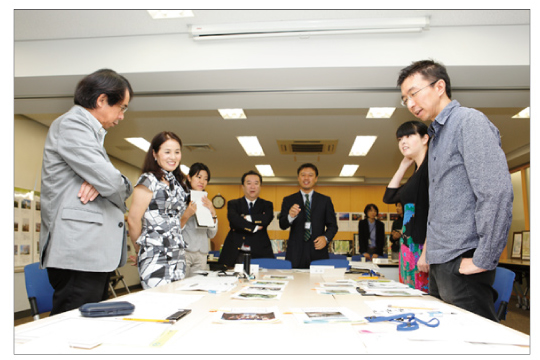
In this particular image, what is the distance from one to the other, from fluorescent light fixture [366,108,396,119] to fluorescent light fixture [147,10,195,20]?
9.94ft

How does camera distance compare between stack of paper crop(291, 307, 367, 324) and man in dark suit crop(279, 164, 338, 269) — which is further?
man in dark suit crop(279, 164, 338, 269)

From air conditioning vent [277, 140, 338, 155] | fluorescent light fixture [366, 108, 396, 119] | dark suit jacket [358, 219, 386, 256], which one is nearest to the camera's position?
fluorescent light fixture [366, 108, 396, 119]

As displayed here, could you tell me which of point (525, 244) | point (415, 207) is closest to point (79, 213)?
point (415, 207)

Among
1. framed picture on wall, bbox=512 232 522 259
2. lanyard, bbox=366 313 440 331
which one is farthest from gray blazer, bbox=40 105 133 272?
framed picture on wall, bbox=512 232 522 259

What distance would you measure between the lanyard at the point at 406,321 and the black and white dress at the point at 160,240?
1.35 m

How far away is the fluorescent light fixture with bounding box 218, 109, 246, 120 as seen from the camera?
564 centimetres

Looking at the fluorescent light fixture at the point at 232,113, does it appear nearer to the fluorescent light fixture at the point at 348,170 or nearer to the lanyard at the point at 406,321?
the fluorescent light fixture at the point at 348,170

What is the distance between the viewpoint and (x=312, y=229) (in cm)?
418

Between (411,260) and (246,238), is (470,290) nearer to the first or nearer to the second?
(411,260)

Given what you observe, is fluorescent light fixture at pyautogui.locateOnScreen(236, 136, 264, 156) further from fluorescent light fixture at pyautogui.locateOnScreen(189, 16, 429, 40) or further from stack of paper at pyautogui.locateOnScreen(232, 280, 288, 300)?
stack of paper at pyautogui.locateOnScreen(232, 280, 288, 300)

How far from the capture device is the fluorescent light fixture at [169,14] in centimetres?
356

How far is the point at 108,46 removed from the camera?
13.2ft

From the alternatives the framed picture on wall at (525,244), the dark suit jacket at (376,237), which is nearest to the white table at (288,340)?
the dark suit jacket at (376,237)
